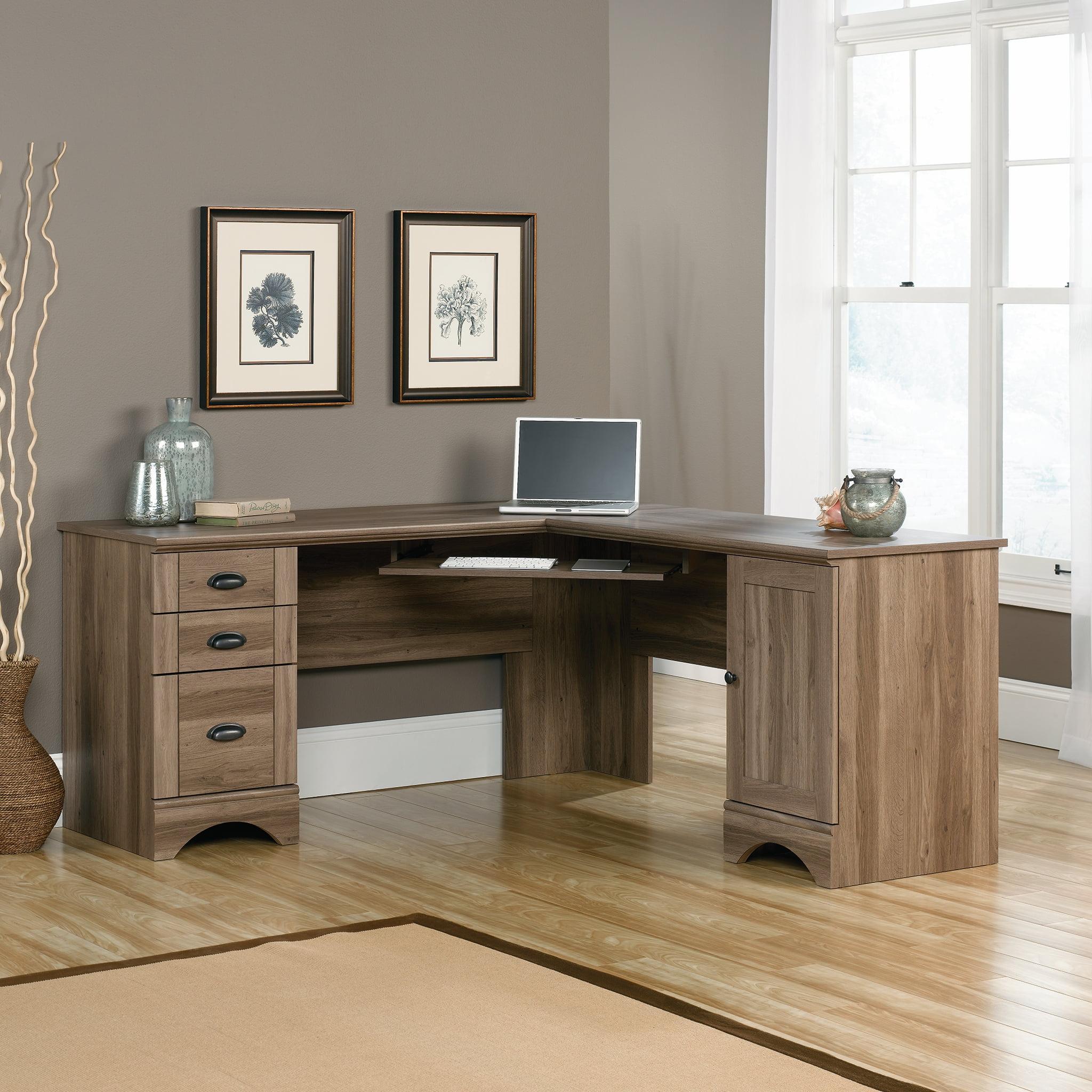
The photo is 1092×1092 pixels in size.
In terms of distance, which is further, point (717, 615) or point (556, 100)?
point (556, 100)

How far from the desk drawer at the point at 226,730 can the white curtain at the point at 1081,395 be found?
2527mm

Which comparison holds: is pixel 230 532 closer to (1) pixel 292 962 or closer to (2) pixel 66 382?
(2) pixel 66 382

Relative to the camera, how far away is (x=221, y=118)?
15.7ft

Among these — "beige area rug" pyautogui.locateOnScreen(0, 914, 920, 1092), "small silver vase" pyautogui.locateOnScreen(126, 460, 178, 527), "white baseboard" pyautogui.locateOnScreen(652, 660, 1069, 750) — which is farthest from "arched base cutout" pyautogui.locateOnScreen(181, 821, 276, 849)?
"white baseboard" pyautogui.locateOnScreen(652, 660, 1069, 750)

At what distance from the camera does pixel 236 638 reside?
434 centimetres

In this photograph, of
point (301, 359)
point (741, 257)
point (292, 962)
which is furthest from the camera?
point (741, 257)

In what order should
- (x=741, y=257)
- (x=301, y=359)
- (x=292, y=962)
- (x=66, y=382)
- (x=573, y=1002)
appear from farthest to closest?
(x=741, y=257) < (x=301, y=359) < (x=66, y=382) < (x=292, y=962) < (x=573, y=1002)

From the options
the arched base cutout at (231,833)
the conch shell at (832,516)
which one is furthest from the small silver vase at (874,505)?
the arched base cutout at (231,833)

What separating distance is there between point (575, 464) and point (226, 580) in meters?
1.15

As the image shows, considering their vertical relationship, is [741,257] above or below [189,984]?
above

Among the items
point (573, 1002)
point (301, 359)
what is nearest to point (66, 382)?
point (301, 359)

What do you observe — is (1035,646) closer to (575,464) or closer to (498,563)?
(575,464)

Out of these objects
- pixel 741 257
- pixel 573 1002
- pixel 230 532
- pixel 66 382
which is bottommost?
pixel 573 1002

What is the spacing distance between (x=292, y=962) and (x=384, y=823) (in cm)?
123
